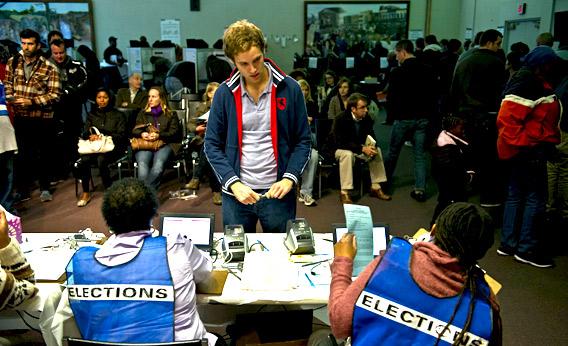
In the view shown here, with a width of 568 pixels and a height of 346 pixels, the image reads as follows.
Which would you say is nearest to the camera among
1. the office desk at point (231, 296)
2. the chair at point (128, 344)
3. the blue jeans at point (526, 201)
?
the chair at point (128, 344)

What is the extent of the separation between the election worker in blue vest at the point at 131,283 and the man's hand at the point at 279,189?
0.62 metres

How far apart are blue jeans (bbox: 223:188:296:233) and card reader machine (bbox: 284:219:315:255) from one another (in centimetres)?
6

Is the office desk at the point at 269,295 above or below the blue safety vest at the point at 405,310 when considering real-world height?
below

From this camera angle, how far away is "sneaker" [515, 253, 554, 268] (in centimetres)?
377

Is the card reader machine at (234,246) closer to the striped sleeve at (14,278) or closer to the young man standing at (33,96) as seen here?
the striped sleeve at (14,278)

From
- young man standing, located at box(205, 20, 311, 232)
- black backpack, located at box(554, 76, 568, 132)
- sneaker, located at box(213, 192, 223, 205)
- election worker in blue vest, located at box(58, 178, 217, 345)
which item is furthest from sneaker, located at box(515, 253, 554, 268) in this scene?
election worker in blue vest, located at box(58, 178, 217, 345)

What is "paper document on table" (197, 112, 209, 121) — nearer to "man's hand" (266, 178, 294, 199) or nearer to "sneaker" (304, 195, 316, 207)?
"sneaker" (304, 195, 316, 207)

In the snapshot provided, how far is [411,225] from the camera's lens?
181 inches

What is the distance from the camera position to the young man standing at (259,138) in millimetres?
2283

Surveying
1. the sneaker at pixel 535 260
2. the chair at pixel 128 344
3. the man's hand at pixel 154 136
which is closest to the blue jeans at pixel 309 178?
the man's hand at pixel 154 136

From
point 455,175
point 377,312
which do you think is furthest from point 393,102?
point 377,312

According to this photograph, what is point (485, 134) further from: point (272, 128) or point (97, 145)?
point (97, 145)

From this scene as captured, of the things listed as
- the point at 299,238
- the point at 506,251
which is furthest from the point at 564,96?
the point at 299,238

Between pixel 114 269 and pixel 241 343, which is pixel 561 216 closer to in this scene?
pixel 241 343
